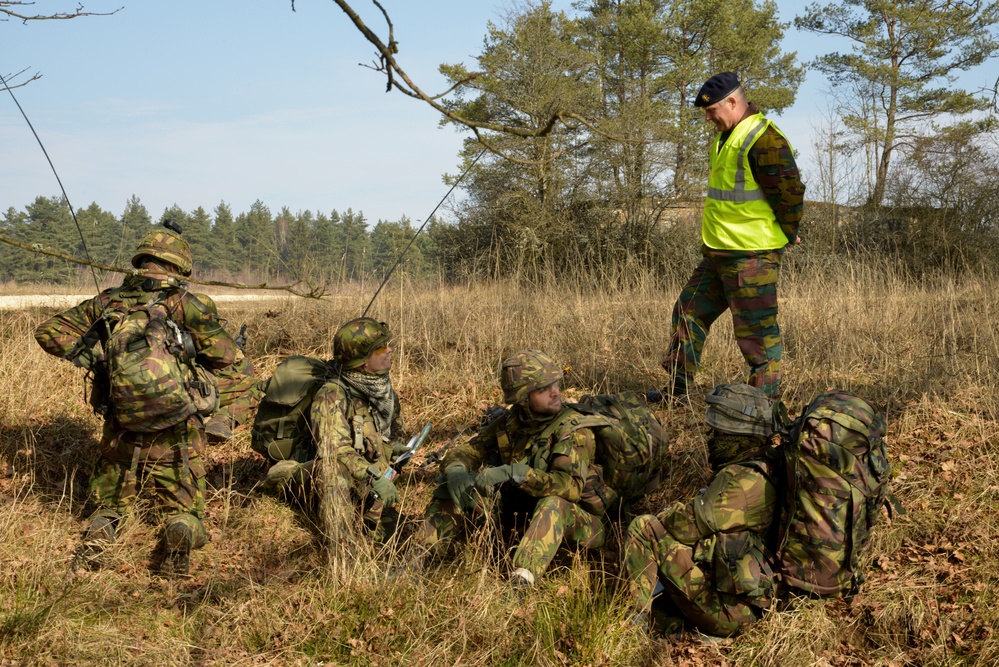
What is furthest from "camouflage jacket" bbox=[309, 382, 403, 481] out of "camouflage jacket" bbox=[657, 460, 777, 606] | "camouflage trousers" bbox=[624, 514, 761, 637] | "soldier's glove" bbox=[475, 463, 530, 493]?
"camouflage jacket" bbox=[657, 460, 777, 606]

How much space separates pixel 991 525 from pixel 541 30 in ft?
50.3

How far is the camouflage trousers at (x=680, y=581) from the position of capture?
3.32 metres

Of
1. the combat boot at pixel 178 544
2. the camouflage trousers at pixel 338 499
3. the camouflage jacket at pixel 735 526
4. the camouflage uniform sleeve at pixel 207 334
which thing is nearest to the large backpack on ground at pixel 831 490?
the camouflage jacket at pixel 735 526

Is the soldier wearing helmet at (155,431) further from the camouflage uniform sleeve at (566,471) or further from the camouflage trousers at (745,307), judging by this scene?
the camouflage trousers at (745,307)

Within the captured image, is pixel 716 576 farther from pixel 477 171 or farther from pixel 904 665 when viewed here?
pixel 477 171

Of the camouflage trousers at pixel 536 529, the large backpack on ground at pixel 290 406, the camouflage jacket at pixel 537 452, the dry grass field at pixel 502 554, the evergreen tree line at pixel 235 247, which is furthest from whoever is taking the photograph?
the evergreen tree line at pixel 235 247

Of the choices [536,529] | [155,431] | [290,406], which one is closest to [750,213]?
[536,529]

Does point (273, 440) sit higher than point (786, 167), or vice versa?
point (786, 167)

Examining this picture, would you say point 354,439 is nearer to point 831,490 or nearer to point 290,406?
point 290,406

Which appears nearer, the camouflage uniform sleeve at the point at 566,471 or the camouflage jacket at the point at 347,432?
the camouflage uniform sleeve at the point at 566,471

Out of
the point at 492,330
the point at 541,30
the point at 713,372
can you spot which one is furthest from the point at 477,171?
the point at 713,372

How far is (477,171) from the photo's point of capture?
1705 centimetres

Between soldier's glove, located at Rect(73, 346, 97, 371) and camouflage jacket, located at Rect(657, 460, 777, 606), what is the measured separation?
3.44 m

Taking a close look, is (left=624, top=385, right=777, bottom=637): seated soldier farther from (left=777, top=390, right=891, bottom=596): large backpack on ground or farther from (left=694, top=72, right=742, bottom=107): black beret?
(left=694, top=72, right=742, bottom=107): black beret
